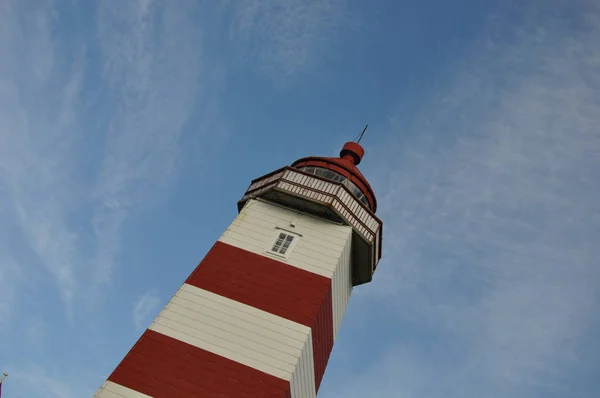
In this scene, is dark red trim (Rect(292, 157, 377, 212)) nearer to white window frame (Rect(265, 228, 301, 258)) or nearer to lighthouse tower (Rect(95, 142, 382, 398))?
lighthouse tower (Rect(95, 142, 382, 398))

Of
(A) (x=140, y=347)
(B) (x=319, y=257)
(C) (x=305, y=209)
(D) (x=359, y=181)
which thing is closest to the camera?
(A) (x=140, y=347)

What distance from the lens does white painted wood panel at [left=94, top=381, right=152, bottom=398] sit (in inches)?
551

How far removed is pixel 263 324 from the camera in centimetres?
1593

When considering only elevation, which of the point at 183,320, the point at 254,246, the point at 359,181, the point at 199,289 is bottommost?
the point at 183,320

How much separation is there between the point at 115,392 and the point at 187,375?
1.95m

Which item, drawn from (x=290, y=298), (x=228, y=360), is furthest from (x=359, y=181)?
(x=228, y=360)

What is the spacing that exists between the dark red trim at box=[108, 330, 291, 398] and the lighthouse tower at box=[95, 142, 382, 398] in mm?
28

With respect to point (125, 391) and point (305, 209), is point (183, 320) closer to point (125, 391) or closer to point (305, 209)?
point (125, 391)

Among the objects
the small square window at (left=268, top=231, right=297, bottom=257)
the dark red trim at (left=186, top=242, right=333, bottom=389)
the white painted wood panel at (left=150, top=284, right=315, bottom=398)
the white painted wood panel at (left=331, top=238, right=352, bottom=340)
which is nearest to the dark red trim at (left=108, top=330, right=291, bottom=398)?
the white painted wood panel at (left=150, top=284, right=315, bottom=398)

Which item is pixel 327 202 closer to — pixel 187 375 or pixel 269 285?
pixel 269 285

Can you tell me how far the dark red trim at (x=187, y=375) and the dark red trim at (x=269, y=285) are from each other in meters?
2.20

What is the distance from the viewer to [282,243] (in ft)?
61.4

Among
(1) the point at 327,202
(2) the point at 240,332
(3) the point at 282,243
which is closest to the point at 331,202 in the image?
(1) the point at 327,202

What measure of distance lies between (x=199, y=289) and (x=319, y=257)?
170 inches
